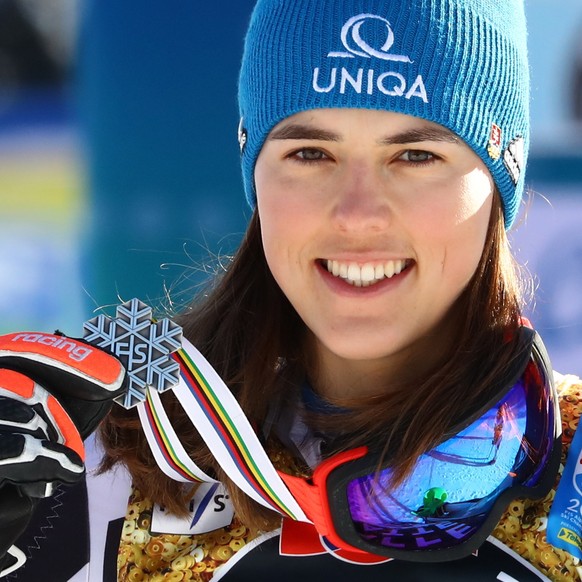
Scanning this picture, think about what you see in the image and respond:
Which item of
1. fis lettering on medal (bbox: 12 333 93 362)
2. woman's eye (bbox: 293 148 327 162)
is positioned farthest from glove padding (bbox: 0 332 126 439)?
woman's eye (bbox: 293 148 327 162)

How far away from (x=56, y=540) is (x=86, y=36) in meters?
1.83

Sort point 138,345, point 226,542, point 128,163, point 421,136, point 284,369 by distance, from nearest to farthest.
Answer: point 138,345, point 421,136, point 226,542, point 284,369, point 128,163

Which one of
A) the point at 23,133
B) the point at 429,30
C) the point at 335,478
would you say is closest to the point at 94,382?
the point at 335,478

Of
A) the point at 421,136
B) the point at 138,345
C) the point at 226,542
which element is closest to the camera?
the point at 138,345

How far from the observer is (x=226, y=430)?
1443 mm

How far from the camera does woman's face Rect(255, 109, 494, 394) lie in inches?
57.1

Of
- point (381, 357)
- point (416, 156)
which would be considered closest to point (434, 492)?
point (381, 357)

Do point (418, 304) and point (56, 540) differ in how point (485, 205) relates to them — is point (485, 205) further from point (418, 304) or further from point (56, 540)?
point (56, 540)

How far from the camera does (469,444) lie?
4.70ft

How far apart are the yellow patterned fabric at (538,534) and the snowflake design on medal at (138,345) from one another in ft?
2.00

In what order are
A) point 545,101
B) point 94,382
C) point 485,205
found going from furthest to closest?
point 545,101 → point 485,205 → point 94,382

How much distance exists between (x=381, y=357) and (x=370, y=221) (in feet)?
1.16

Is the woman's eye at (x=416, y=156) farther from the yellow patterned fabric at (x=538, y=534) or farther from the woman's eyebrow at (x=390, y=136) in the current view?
the yellow patterned fabric at (x=538, y=534)

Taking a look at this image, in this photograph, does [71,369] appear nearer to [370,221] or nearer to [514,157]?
[370,221]
